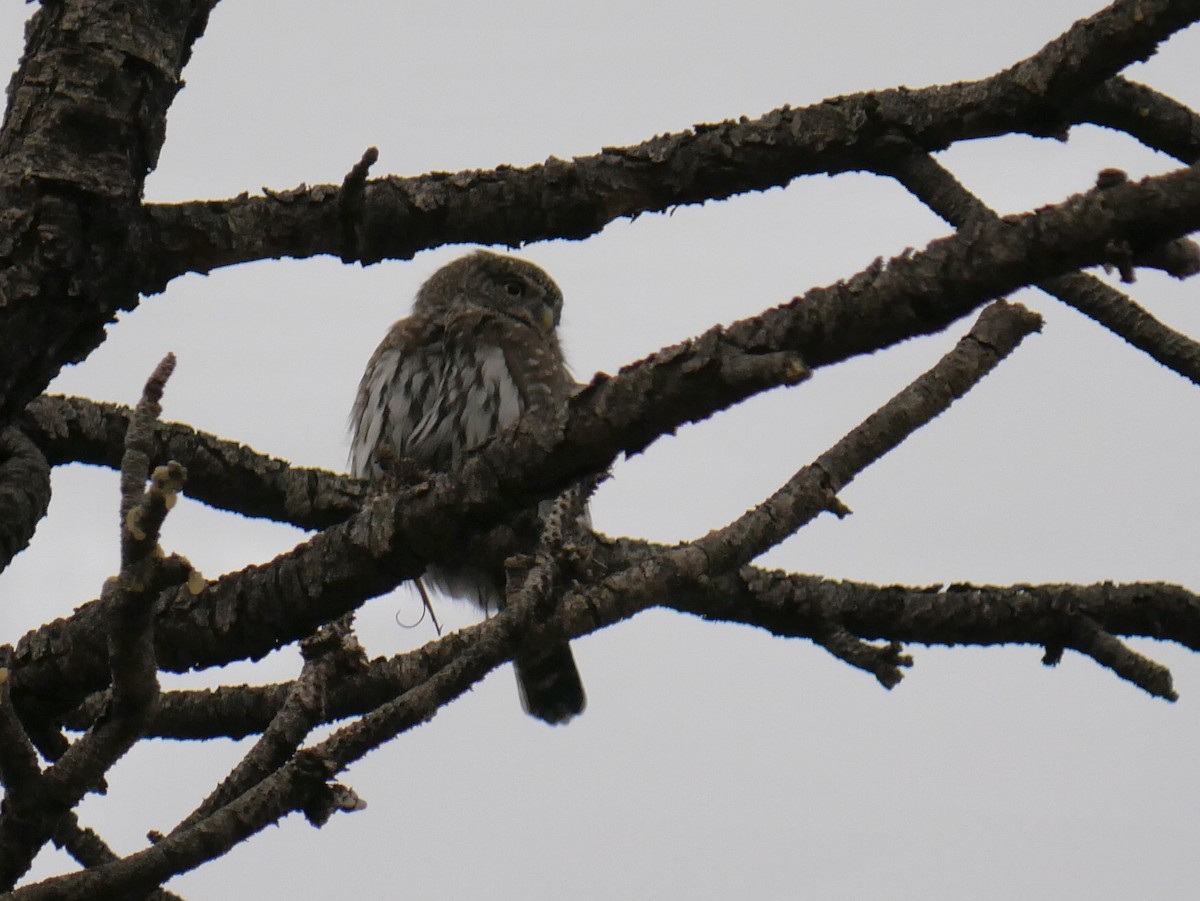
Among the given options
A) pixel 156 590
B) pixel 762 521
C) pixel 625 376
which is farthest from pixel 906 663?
pixel 156 590

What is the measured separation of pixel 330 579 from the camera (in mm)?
2643

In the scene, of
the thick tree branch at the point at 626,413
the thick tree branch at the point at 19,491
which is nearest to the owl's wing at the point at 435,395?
the thick tree branch at the point at 19,491

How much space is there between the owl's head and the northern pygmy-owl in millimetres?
266

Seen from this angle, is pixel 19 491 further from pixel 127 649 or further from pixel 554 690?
pixel 554 690

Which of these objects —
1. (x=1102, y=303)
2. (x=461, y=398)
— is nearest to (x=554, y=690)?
(x=461, y=398)

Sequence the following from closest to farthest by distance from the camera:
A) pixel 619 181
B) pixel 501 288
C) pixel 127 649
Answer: pixel 127 649
pixel 619 181
pixel 501 288

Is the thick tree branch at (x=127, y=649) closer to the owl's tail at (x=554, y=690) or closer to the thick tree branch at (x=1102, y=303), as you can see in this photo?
the thick tree branch at (x=1102, y=303)

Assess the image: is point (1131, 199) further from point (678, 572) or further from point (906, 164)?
point (906, 164)

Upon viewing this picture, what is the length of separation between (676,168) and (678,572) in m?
0.99

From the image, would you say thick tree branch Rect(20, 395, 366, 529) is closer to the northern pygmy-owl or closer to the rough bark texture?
the rough bark texture

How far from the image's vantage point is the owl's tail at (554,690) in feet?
17.1

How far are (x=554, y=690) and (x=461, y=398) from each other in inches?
39.0

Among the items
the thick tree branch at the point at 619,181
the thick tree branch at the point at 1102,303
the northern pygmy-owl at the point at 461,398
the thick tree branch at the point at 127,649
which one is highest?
the northern pygmy-owl at the point at 461,398

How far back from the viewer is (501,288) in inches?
255
